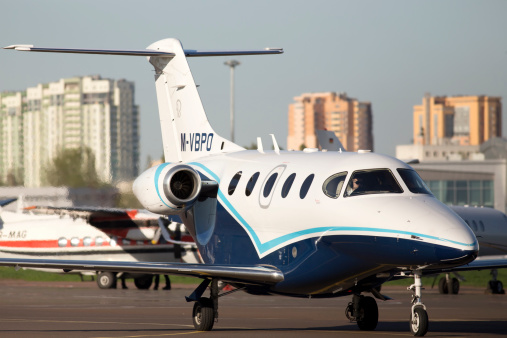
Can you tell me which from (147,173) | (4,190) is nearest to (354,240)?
(147,173)

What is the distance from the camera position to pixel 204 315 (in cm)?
1864

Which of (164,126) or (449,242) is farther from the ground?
(164,126)

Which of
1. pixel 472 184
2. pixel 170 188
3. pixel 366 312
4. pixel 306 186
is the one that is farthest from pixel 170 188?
pixel 472 184

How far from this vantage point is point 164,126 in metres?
25.0

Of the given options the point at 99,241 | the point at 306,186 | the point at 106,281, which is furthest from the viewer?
the point at 99,241

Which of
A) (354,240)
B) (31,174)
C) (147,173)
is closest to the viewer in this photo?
(354,240)

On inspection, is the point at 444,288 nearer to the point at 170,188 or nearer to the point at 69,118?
the point at 170,188

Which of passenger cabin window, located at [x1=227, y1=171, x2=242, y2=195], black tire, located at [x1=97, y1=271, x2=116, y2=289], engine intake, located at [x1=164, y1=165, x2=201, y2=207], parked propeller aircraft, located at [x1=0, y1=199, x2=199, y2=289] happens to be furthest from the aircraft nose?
black tire, located at [x1=97, y1=271, x2=116, y2=289]

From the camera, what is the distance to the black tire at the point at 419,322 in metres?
15.7

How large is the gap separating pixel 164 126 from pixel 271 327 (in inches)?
293

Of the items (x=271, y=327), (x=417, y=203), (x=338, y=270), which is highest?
(x=417, y=203)

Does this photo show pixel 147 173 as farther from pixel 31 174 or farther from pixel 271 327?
pixel 31 174

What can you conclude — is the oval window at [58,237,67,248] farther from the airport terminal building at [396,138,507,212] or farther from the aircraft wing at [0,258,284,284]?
the airport terminal building at [396,138,507,212]

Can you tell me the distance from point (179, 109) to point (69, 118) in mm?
99479
